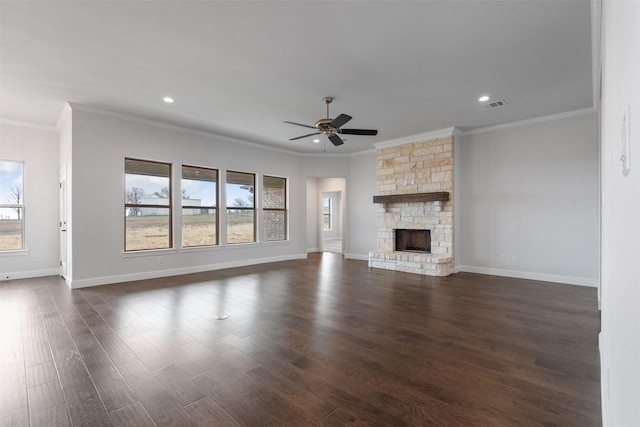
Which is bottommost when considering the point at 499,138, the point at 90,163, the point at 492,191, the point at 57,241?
the point at 57,241

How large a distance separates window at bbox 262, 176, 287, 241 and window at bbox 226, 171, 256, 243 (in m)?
0.36

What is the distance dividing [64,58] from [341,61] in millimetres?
3339

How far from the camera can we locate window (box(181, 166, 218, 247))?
6.75m

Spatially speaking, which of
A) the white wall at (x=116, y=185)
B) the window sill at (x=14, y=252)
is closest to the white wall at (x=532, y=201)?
the white wall at (x=116, y=185)

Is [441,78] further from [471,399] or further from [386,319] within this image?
[471,399]

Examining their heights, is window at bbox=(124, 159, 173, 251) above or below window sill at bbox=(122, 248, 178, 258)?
above

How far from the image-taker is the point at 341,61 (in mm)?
3680

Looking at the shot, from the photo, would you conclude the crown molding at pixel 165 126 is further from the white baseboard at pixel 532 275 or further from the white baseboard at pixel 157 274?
the white baseboard at pixel 532 275

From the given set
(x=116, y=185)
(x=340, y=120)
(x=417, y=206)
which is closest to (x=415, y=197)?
(x=417, y=206)

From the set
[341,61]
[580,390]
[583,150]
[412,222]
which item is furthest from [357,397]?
[583,150]

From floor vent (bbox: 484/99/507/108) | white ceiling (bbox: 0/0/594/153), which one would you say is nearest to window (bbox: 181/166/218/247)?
white ceiling (bbox: 0/0/594/153)

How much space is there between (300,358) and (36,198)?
691 cm

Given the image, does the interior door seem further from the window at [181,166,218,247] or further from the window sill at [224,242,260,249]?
the window sill at [224,242,260,249]

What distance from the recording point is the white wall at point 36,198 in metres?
6.00
